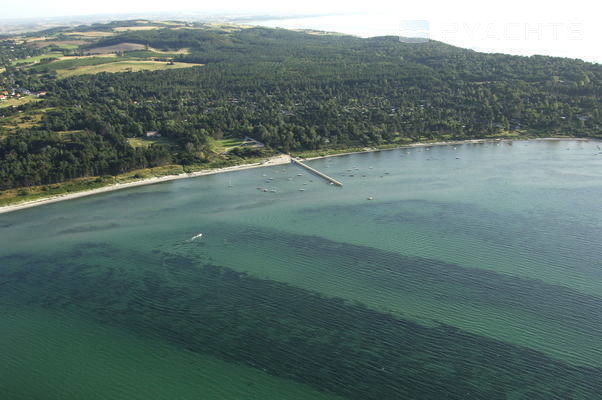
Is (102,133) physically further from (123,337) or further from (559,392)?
(559,392)

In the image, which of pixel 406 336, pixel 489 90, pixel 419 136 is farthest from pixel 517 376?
pixel 489 90

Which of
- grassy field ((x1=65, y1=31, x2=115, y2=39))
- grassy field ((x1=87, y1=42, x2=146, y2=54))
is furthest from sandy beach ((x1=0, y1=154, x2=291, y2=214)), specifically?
grassy field ((x1=65, y1=31, x2=115, y2=39))

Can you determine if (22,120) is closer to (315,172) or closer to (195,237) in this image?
(195,237)

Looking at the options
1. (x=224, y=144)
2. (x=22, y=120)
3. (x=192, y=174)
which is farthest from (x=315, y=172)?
(x=22, y=120)

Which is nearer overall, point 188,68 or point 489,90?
point 489,90

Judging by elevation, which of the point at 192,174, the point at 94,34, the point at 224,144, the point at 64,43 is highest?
the point at 94,34

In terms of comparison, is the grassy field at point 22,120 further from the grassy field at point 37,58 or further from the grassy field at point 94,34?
the grassy field at point 94,34

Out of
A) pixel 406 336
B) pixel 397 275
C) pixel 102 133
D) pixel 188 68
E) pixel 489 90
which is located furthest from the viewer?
pixel 188 68
